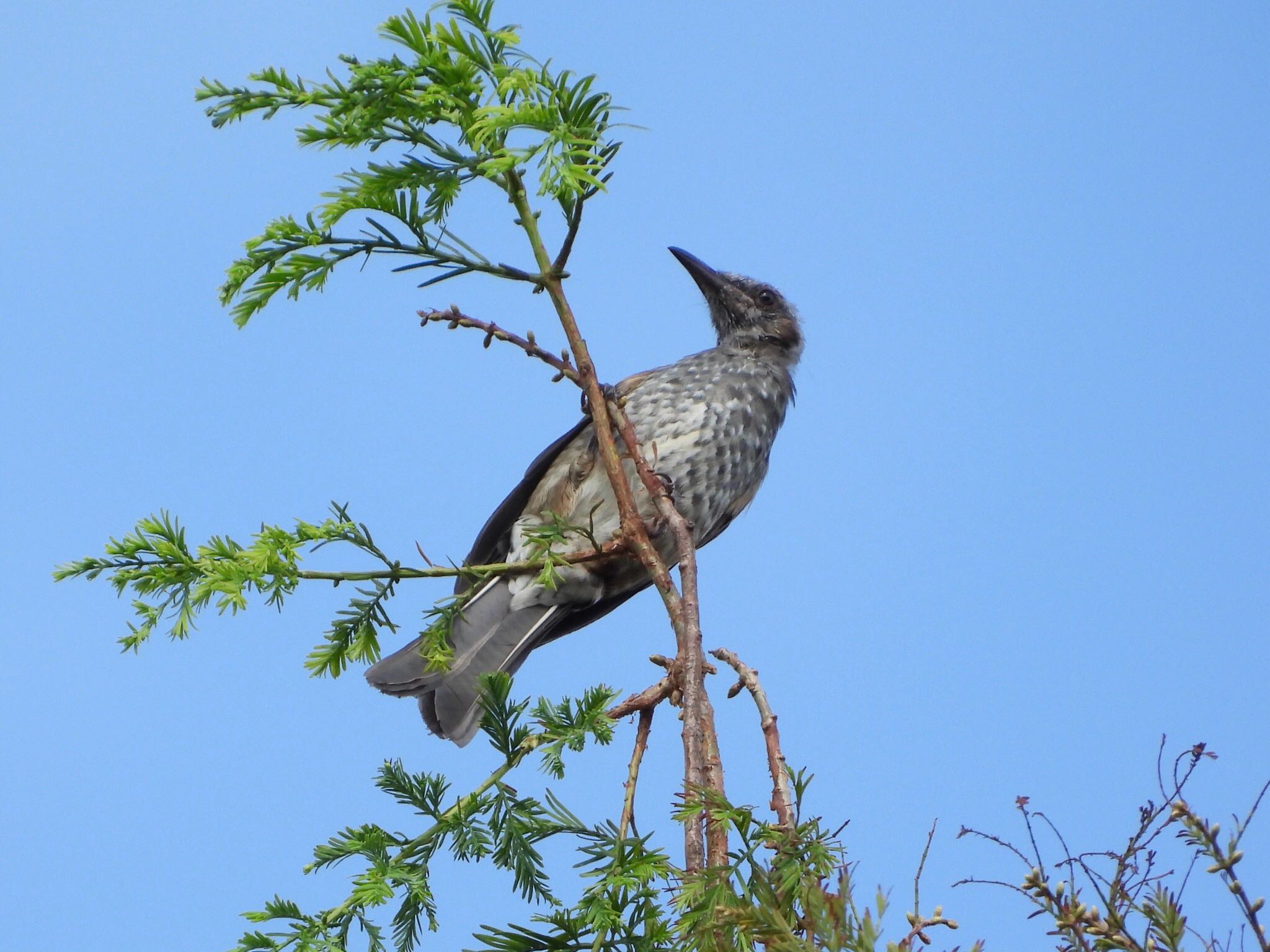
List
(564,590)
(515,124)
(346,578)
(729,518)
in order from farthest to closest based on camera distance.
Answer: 1. (729,518)
2. (564,590)
3. (346,578)
4. (515,124)

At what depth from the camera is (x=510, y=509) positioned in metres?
3.88

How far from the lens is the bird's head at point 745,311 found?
15.5 feet

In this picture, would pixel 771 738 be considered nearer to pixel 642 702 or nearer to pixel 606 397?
pixel 642 702

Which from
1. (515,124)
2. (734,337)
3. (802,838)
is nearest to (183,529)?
(515,124)

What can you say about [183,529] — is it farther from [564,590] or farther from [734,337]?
[734,337]

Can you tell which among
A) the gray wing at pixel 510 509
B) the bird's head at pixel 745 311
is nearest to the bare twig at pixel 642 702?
the gray wing at pixel 510 509

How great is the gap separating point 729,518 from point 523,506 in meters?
0.86

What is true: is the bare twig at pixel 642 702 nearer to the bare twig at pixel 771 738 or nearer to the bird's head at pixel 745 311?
the bare twig at pixel 771 738

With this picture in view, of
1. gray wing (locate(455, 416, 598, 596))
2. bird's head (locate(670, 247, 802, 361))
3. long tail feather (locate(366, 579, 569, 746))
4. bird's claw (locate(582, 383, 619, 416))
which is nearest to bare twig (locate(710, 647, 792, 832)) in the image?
bird's claw (locate(582, 383, 619, 416))

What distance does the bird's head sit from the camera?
474 cm

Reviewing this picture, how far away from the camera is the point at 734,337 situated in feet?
15.6

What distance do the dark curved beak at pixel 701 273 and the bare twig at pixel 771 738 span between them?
258cm

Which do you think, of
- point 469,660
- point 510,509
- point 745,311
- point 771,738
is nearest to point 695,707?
point 771,738

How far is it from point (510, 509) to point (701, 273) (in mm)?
1374
